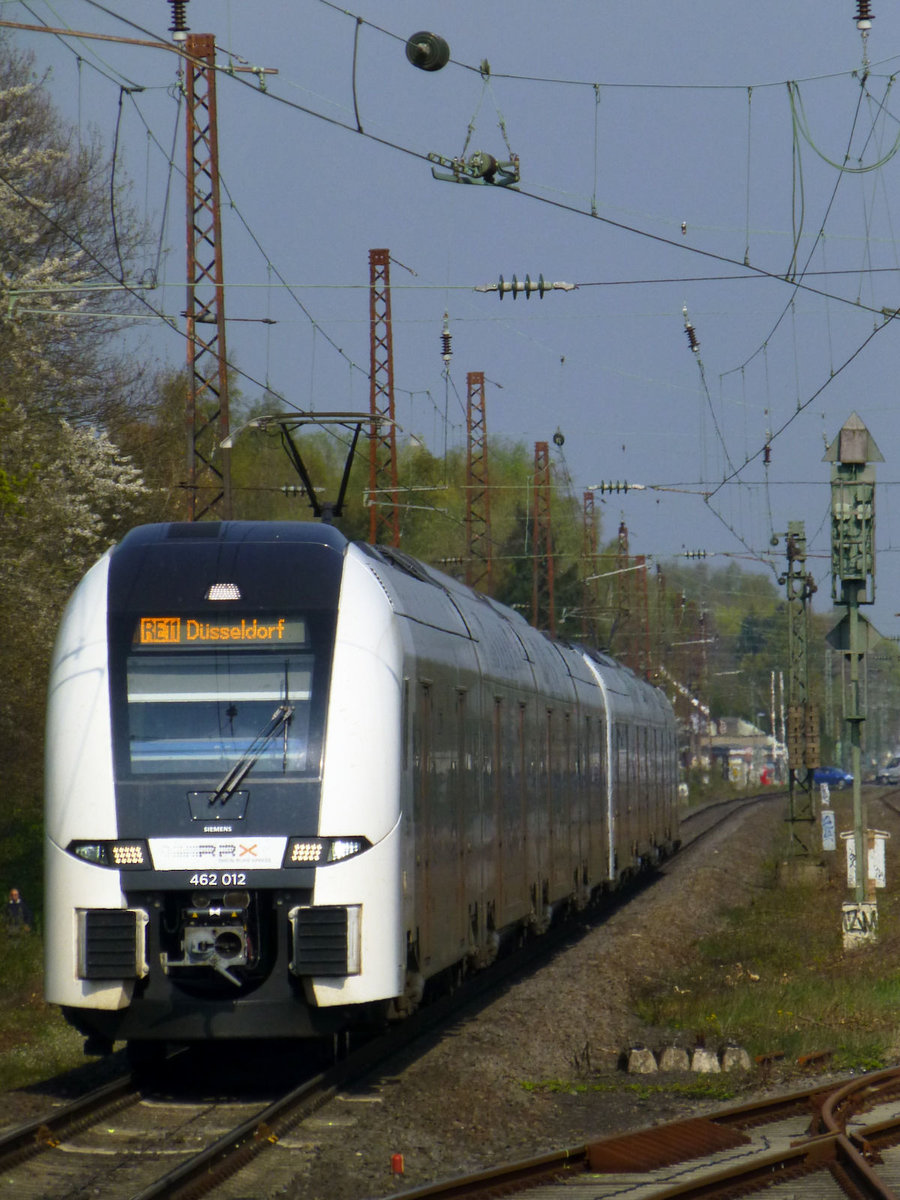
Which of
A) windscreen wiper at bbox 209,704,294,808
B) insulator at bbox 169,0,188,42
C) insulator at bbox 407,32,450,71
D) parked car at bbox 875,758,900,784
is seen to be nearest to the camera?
windscreen wiper at bbox 209,704,294,808

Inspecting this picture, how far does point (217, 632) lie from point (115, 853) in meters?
1.43

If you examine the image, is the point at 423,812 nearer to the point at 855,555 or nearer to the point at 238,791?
the point at 238,791

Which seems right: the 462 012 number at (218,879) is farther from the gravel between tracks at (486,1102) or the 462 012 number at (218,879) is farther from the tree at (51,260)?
the tree at (51,260)

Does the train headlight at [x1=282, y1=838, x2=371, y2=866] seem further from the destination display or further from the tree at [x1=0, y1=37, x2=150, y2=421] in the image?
the tree at [x1=0, y1=37, x2=150, y2=421]

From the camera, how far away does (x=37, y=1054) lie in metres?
12.4

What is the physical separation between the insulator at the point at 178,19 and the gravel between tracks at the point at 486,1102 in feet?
33.0

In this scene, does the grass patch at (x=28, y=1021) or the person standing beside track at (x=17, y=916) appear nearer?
the grass patch at (x=28, y=1021)

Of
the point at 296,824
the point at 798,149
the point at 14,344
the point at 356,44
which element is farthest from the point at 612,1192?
the point at 14,344

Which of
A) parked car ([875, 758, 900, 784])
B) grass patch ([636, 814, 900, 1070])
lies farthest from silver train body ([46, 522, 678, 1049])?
parked car ([875, 758, 900, 784])

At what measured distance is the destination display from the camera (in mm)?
10641

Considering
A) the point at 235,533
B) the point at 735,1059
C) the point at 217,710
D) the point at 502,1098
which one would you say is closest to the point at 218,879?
the point at 217,710

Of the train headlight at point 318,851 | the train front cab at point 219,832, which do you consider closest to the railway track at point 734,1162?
the train front cab at point 219,832

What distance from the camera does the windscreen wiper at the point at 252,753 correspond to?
10258 mm

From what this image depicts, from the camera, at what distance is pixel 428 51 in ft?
44.6
